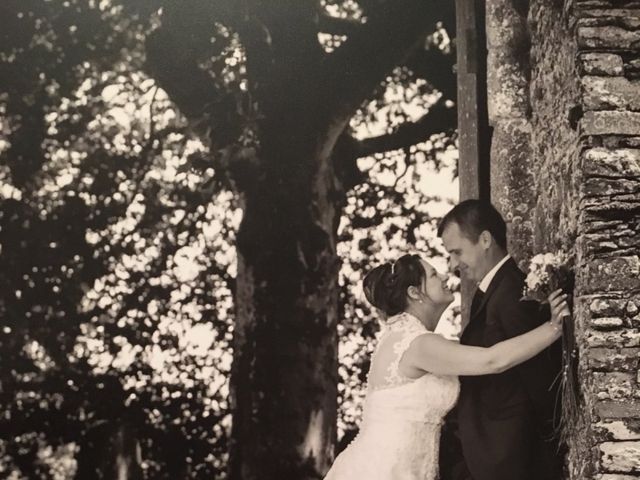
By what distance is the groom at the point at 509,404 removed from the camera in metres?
5.09

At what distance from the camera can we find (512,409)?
514 cm

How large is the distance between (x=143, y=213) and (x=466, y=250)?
Result: 32.9ft

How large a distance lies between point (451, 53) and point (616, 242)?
10.0 metres

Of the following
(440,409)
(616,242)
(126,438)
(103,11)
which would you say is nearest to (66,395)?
(103,11)

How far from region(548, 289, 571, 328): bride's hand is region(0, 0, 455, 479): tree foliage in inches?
316

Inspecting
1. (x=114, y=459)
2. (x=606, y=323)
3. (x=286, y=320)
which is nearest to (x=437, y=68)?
(x=286, y=320)

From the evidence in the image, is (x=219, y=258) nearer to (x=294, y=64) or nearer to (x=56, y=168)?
(x=56, y=168)

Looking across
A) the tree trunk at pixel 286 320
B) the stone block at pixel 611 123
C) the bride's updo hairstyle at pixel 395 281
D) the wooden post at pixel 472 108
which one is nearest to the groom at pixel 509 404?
the bride's updo hairstyle at pixel 395 281

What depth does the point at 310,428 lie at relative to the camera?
11250 millimetres

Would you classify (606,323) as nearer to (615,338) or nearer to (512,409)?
(615,338)

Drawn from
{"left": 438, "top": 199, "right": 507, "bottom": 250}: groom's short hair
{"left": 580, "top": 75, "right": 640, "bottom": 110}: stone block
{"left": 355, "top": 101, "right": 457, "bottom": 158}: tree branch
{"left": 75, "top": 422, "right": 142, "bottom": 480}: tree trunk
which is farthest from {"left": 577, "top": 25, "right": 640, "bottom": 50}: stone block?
{"left": 355, "top": 101, "right": 457, "bottom": 158}: tree branch

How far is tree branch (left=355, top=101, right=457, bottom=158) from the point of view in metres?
14.0

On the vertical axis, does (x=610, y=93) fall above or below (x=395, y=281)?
above

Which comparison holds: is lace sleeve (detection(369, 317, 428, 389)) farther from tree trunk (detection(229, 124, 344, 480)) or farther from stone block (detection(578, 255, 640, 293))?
tree trunk (detection(229, 124, 344, 480))
